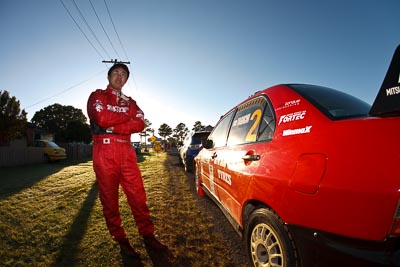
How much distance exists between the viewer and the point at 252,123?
218 cm

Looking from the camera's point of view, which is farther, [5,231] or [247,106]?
[5,231]

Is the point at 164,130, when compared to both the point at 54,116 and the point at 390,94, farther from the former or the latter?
the point at 390,94

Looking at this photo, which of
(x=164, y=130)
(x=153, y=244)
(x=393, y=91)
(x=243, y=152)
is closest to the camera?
(x=393, y=91)

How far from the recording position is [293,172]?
130cm

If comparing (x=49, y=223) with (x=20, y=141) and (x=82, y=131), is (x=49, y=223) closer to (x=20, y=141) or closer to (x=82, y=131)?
(x=20, y=141)

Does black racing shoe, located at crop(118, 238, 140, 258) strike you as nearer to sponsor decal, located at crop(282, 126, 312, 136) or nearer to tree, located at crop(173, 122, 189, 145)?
sponsor decal, located at crop(282, 126, 312, 136)

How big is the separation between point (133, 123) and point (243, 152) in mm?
1332

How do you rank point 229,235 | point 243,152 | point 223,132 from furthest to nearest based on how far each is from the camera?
point 223,132 → point 229,235 → point 243,152

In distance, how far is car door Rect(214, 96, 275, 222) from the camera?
1.78 m

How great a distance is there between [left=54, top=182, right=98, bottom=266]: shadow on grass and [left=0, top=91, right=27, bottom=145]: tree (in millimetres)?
15215

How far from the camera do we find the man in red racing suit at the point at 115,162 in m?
2.24

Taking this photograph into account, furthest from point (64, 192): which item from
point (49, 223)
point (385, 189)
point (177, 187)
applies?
point (385, 189)

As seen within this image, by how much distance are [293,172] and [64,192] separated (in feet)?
18.6

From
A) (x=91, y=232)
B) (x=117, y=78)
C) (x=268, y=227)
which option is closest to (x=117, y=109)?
(x=117, y=78)
